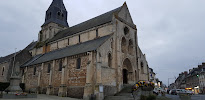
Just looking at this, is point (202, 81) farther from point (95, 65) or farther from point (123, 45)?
point (95, 65)

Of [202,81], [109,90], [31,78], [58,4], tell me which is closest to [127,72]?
[109,90]

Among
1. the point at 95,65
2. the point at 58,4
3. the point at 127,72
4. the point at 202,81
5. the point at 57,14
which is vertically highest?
the point at 58,4

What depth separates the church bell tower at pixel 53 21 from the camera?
117 ft

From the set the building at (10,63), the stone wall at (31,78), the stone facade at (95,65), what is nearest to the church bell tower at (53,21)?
the building at (10,63)

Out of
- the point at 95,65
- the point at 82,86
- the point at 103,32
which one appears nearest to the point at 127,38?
the point at 103,32

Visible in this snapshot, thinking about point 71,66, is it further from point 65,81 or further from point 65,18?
point 65,18

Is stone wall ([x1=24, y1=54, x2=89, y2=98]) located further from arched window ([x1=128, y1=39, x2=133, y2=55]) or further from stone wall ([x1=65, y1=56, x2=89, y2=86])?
arched window ([x1=128, y1=39, x2=133, y2=55])

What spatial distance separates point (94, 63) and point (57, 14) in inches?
899

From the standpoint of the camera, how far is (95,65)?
18.5m

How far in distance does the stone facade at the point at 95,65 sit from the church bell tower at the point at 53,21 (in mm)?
5837

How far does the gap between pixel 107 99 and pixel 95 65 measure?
3.99 m

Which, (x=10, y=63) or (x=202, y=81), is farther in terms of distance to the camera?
(x=202, y=81)

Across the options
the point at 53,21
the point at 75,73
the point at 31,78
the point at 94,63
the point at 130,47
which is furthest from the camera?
the point at 53,21

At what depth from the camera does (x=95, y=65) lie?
18.5 metres
